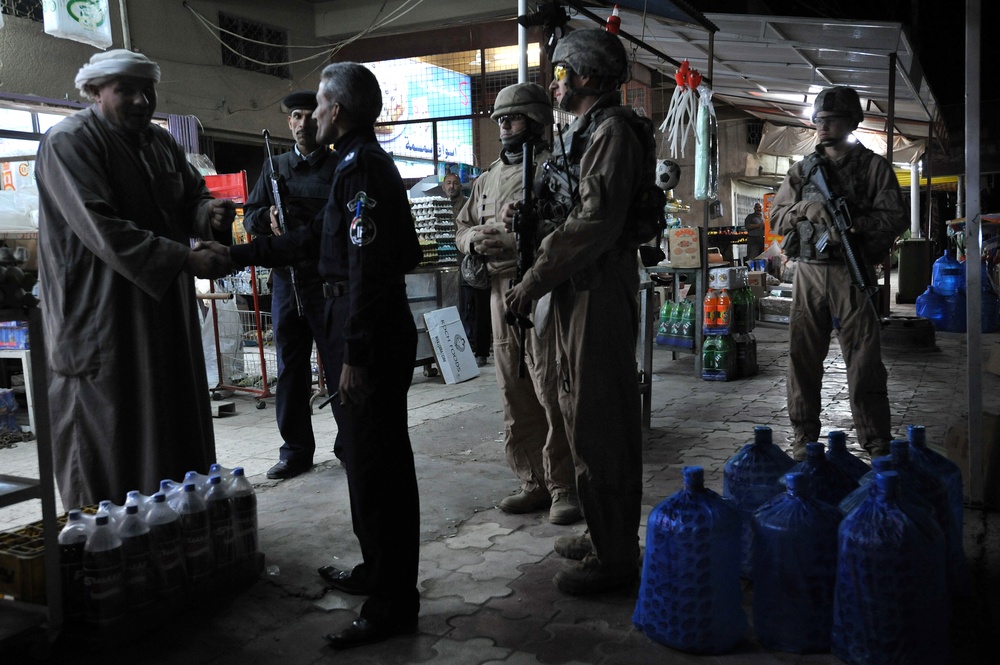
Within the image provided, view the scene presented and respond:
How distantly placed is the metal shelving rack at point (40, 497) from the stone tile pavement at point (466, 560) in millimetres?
197

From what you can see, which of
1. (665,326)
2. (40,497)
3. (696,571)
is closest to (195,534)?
(40,497)

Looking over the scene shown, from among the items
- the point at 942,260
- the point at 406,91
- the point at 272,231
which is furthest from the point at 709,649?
the point at 406,91

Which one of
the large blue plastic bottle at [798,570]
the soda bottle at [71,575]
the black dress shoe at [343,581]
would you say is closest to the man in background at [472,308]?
the black dress shoe at [343,581]

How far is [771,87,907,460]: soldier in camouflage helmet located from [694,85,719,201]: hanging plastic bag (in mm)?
2266

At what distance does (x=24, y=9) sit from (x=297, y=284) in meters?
6.67

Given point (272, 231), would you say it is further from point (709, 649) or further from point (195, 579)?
point (709, 649)

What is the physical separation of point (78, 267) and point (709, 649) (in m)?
2.74

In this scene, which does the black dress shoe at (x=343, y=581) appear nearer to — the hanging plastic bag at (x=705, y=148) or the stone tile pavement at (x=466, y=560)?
the stone tile pavement at (x=466, y=560)

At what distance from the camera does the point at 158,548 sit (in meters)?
2.79

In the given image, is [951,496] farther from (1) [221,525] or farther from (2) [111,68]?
(2) [111,68]

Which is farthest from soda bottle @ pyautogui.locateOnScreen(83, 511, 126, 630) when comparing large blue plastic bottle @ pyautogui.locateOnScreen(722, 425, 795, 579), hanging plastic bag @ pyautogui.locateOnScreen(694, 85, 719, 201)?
hanging plastic bag @ pyautogui.locateOnScreen(694, 85, 719, 201)

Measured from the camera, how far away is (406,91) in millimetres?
12641

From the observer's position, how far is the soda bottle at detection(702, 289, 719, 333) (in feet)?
24.7

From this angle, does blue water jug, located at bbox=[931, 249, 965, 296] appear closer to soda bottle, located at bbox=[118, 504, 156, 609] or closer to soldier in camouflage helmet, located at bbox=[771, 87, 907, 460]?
soldier in camouflage helmet, located at bbox=[771, 87, 907, 460]
